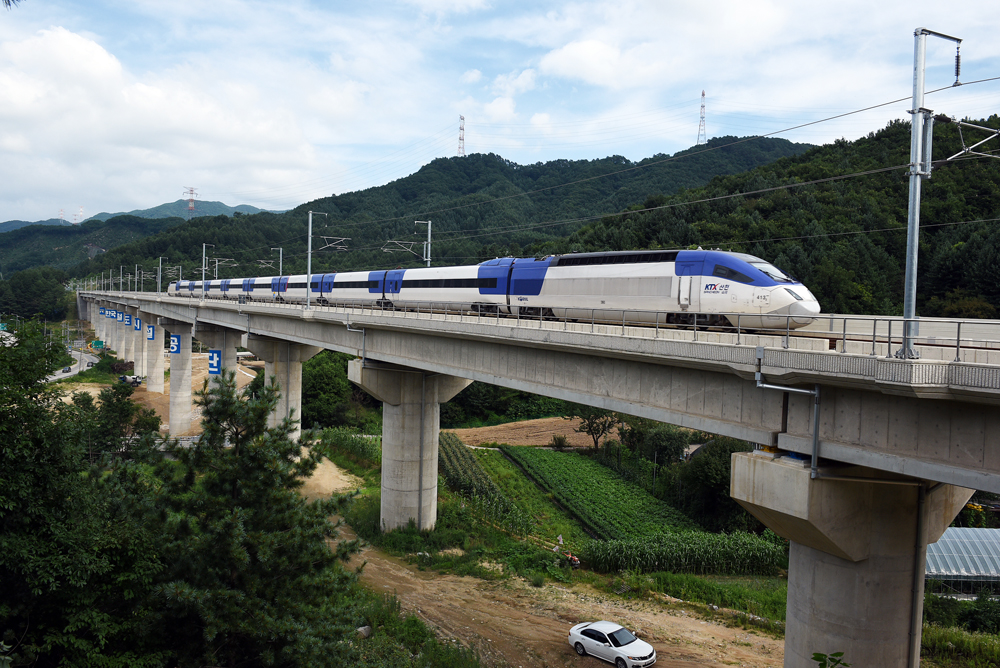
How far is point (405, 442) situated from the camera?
28.6m

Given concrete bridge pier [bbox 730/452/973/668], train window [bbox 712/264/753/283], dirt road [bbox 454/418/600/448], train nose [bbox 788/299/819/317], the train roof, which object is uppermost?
the train roof

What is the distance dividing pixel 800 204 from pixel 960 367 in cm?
6146

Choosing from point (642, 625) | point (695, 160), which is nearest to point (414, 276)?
point (642, 625)

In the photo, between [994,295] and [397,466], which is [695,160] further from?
[397,466]

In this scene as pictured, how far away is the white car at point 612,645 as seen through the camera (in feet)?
56.4

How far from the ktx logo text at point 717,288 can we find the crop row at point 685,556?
12672 mm

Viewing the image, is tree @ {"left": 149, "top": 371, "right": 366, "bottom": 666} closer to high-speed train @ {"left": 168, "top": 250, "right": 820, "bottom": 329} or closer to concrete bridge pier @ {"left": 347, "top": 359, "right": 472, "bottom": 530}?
high-speed train @ {"left": 168, "top": 250, "right": 820, "bottom": 329}

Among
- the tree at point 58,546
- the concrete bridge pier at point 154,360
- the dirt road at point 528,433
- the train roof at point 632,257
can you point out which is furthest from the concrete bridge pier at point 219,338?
the tree at point 58,546

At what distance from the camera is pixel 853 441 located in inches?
438

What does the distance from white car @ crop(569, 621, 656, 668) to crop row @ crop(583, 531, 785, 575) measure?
8.38 metres

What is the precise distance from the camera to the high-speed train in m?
19.0

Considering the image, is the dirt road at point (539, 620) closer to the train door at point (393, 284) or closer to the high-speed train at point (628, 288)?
the high-speed train at point (628, 288)

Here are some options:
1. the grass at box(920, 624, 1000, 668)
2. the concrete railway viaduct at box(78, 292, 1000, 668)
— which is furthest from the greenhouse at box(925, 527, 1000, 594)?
the concrete railway viaduct at box(78, 292, 1000, 668)

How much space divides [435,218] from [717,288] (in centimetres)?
12936
